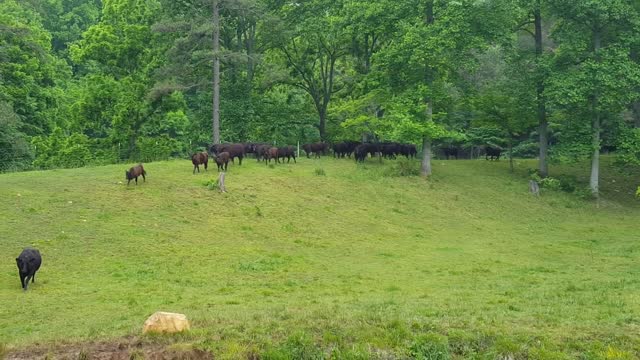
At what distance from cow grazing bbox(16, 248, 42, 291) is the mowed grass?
36 cm

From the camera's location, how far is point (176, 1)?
4047cm

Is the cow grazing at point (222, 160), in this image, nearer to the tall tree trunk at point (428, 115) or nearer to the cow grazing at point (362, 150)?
the cow grazing at point (362, 150)

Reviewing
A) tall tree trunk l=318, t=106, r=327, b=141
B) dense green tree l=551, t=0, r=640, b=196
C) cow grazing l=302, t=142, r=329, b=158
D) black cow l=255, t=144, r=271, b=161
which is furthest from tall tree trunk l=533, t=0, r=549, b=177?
black cow l=255, t=144, r=271, b=161

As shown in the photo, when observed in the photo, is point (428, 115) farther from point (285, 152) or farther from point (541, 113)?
point (285, 152)

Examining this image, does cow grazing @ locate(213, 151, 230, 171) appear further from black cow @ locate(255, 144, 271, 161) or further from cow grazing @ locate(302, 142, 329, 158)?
cow grazing @ locate(302, 142, 329, 158)

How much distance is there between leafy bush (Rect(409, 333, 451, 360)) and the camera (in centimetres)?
996

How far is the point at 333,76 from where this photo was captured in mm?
51281

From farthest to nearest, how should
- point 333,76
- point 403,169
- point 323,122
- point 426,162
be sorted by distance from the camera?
1. point 333,76
2. point 323,122
3. point 426,162
4. point 403,169

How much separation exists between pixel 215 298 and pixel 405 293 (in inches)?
203

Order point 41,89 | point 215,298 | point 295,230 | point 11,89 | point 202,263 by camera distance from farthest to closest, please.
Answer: point 41,89, point 11,89, point 295,230, point 202,263, point 215,298

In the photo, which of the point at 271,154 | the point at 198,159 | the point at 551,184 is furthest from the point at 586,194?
the point at 198,159

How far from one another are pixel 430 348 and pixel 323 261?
10.4 m

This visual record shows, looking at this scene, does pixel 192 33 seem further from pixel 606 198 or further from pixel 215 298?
pixel 606 198

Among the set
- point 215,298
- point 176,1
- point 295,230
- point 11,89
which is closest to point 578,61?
point 295,230
